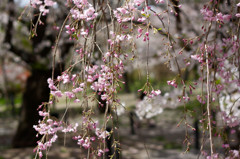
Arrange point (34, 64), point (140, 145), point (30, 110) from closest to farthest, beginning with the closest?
point (34, 64)
point (30, 110)
point (140, 145)

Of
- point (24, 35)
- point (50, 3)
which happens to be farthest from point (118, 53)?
point (24, 35)

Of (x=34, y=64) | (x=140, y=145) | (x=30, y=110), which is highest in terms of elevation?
(x=34, y=64)

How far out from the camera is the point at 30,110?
587 centimetres

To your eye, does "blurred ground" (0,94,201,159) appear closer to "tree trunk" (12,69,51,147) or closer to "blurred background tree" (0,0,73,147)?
"tree trunk" (12,69,51,147)

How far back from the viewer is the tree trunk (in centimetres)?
583

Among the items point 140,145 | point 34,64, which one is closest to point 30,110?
point 34,64

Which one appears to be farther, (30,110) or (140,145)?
(140,145)

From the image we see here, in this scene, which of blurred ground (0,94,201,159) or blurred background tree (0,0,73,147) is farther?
blurred background tree (0,0,73,147)

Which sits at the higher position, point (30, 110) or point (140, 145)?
point (30, 110)

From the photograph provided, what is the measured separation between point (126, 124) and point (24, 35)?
4142 mm

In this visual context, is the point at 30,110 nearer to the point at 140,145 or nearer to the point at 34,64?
the point at 34,64

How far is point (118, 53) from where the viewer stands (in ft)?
4.59

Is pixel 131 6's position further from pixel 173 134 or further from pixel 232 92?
pixel 173 134

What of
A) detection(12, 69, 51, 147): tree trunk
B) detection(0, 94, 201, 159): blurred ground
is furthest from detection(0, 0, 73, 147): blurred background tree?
detection(0, 94, 201, 159): blurred ground
